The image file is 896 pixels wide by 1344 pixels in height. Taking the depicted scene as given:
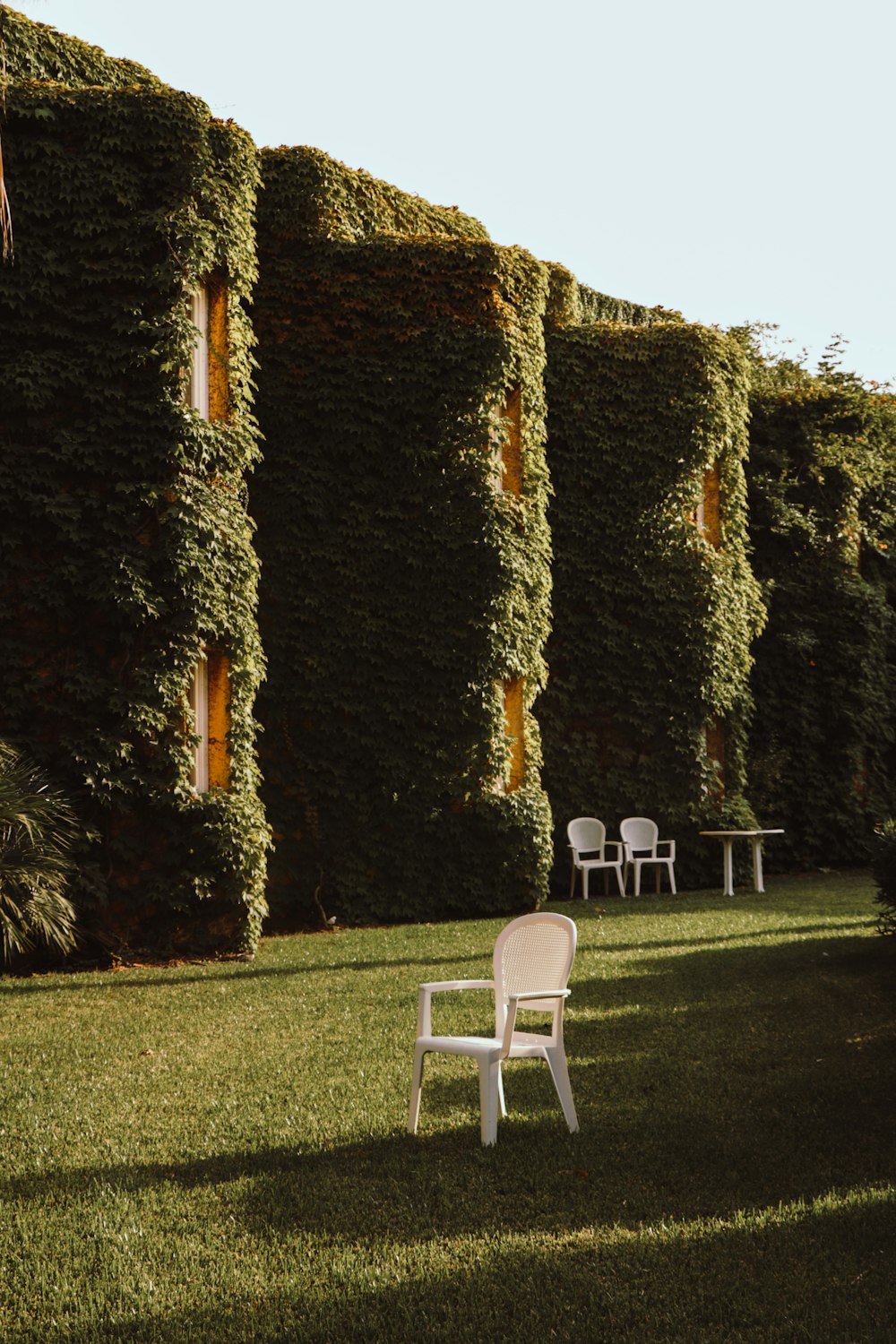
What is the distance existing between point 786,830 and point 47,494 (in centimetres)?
1317

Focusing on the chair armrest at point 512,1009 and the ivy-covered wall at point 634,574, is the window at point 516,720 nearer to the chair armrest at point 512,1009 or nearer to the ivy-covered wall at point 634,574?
the ivy-covered wall at point 634,574

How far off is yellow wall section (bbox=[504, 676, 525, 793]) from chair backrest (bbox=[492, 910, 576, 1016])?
10309 millimetres

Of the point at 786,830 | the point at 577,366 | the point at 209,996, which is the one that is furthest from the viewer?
the point at 786,830

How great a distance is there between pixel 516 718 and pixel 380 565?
266 centimetres

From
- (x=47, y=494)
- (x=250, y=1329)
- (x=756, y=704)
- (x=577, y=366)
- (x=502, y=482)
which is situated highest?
(x=577, y=366)

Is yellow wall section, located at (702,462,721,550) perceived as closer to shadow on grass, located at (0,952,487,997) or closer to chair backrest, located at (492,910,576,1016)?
shadow on grass, located at (0,952,487,997)

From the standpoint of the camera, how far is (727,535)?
65.5 feet

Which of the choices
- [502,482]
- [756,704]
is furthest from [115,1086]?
[756,704]

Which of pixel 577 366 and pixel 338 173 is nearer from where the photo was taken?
pixel 338 173

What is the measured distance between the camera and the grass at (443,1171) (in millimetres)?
4051

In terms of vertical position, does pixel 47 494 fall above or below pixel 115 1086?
above

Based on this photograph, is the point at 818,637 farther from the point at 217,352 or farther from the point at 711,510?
the point at 217,352

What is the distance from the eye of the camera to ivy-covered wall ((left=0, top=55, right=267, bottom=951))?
12.5m

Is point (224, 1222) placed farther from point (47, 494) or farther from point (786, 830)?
point (786, 830)
